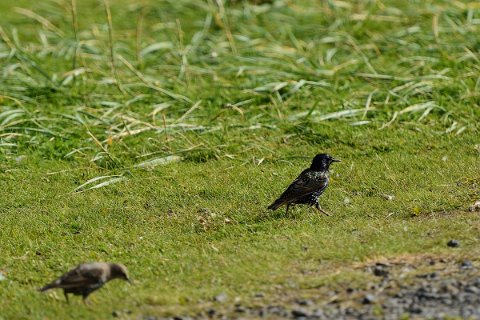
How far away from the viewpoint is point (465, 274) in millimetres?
8281

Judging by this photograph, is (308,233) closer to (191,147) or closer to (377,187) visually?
(377,187)

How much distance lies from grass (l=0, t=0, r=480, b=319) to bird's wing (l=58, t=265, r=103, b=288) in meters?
0.22

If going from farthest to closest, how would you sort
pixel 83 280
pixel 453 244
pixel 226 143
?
pixel 226 143, pixel 453 244, pixel 83 280

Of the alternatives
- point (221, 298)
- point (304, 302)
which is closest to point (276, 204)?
point (221, 298)

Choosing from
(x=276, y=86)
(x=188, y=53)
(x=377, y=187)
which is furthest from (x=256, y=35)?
(x=377, y=187)

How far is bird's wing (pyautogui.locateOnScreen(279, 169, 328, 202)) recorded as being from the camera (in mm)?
10133

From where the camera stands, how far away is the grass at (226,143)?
9.12 metres

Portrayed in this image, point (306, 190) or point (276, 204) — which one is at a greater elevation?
point (306, 190)

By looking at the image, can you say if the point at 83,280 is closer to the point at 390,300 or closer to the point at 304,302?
the point at 304,302

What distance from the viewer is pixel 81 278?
807 cm

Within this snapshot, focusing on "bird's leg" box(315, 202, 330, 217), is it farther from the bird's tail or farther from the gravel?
the gravel

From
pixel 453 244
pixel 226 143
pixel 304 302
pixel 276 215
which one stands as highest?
pixel 304 302

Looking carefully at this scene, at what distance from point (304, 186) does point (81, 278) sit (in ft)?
9.52

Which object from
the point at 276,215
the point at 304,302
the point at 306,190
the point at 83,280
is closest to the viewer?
the point at 304,302
